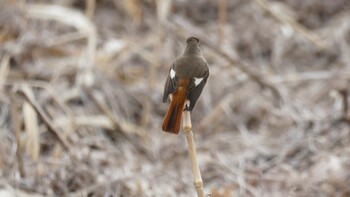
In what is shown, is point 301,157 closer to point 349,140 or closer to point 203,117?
point 349,140

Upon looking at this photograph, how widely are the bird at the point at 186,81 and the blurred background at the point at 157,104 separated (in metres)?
1.05

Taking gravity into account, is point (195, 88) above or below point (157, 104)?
below

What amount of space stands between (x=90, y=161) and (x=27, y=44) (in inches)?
51.8

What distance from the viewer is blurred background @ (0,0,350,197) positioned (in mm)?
3723

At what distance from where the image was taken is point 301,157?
13.7 ft

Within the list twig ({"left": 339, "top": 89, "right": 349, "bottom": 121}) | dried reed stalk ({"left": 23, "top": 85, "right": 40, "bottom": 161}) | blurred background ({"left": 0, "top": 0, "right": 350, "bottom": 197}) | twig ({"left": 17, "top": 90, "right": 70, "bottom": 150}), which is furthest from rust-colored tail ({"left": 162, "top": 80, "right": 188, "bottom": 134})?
twig ({"left": 339, "top": 89, "right": 349, "bottom": 121})

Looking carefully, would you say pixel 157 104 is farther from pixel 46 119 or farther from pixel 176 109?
pixel 176 109

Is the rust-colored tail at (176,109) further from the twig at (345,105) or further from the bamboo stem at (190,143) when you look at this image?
the twig at (345,105)

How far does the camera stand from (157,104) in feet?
16.1

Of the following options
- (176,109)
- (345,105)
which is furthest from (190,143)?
(345,105)

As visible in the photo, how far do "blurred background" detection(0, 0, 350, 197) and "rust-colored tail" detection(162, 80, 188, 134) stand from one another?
104 centimetres

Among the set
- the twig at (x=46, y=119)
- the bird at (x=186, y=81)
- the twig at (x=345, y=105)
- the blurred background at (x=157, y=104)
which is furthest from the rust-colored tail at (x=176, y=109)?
the twig at (x=345, y=105)

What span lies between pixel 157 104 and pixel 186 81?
255 cm

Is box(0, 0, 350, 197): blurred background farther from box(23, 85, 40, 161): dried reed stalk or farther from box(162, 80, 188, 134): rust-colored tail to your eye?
box(162, 80, 188, 134): rust-colored tail
